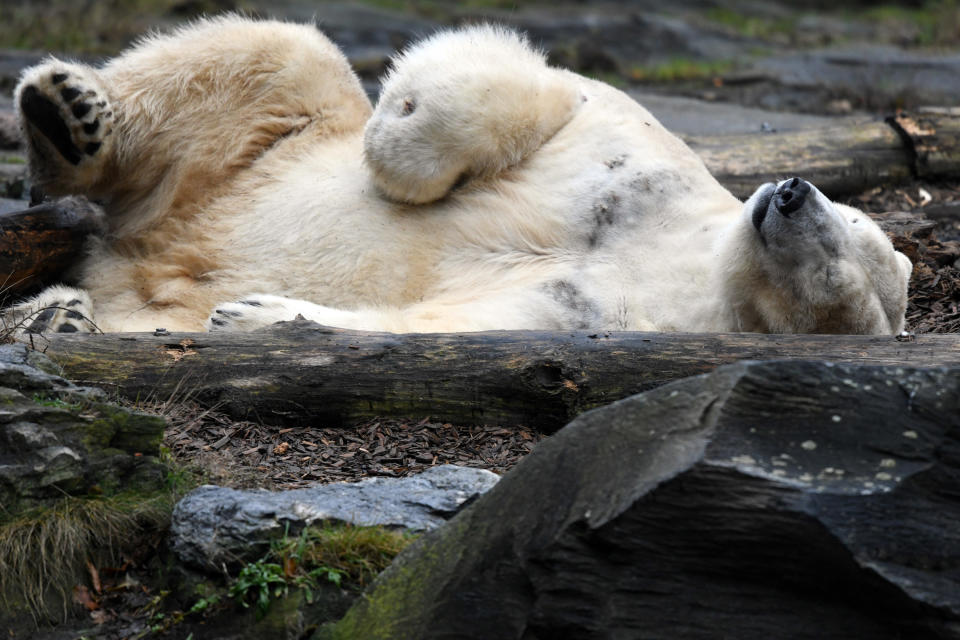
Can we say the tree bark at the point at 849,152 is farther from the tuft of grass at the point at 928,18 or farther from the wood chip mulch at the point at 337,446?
the tuft of grass at the point at 928,18

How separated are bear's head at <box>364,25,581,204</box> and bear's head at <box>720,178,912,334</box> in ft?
3.63

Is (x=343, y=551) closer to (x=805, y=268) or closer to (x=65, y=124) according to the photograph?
(x=805, y=268)

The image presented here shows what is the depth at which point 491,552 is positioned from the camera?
7.43 ft

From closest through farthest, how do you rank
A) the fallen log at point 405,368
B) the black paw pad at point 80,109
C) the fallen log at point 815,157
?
the fallen log at point 405,368, the black paw pad at point 80,109, the fallen log at point 815,157

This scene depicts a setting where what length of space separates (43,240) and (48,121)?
505 millimetres

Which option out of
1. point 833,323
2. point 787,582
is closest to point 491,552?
point 787,582

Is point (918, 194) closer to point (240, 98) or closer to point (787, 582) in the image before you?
point (240, 98)

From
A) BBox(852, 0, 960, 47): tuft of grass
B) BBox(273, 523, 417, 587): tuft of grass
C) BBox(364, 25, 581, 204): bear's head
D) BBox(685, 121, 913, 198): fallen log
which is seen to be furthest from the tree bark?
BBox(852, 0, 960, 47): tuft of grass

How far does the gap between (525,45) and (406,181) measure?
2.88ft

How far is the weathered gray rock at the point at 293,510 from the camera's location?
263 centimetres

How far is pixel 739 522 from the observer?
6.91 feet

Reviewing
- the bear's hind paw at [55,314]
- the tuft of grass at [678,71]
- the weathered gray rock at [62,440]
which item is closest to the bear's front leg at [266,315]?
the bear's hind paw at [55,314]

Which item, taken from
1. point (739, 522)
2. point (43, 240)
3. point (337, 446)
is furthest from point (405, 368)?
point (43, 240)

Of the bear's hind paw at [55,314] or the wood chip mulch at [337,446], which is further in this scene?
the bear's hind paw at [55,314]
